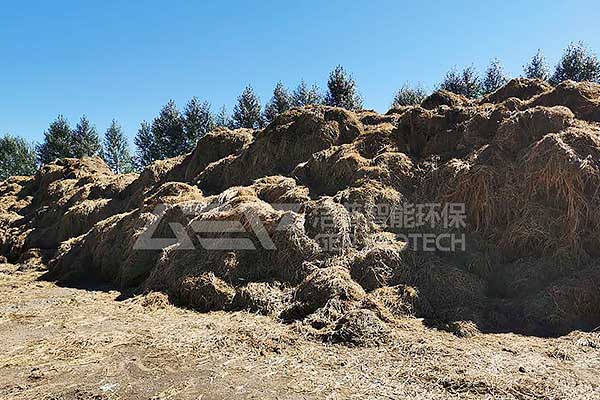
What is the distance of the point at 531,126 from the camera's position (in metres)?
5.81

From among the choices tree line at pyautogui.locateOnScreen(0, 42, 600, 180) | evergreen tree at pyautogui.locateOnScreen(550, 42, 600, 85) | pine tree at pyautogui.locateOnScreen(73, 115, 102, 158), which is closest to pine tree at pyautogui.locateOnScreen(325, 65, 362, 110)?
tree line at pyautogui.locateOnScreen(0, 42, 600, 180)

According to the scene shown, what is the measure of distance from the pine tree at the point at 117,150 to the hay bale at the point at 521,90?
35.4 metres

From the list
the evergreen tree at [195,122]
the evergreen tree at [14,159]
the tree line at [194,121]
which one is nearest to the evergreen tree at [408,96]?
the tree line at [194,121]

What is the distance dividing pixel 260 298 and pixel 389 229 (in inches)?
80.9

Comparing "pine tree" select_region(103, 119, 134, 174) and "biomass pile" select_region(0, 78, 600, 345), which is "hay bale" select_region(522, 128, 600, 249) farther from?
"pine tree" select_region(103, 119, 134, 174)

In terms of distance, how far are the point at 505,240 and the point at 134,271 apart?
5497 millimetres

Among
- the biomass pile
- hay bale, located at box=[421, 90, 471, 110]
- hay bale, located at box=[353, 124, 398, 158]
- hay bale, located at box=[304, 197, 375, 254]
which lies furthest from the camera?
hay bale, located at box=[421, 90, 471, 110]

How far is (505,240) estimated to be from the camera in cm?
516

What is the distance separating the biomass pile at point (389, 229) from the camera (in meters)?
4.42

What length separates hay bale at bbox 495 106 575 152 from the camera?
5684 mm

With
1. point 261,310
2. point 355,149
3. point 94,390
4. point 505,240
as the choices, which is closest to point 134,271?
point 261,310

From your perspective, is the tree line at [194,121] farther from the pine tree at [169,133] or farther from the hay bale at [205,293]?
the hay bale at [205,293]

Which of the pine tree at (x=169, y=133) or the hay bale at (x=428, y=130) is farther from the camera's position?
the pine tree at (x=169, y=133)

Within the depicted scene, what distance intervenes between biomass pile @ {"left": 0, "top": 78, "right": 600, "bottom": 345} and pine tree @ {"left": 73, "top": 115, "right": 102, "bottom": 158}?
29.3 metres
